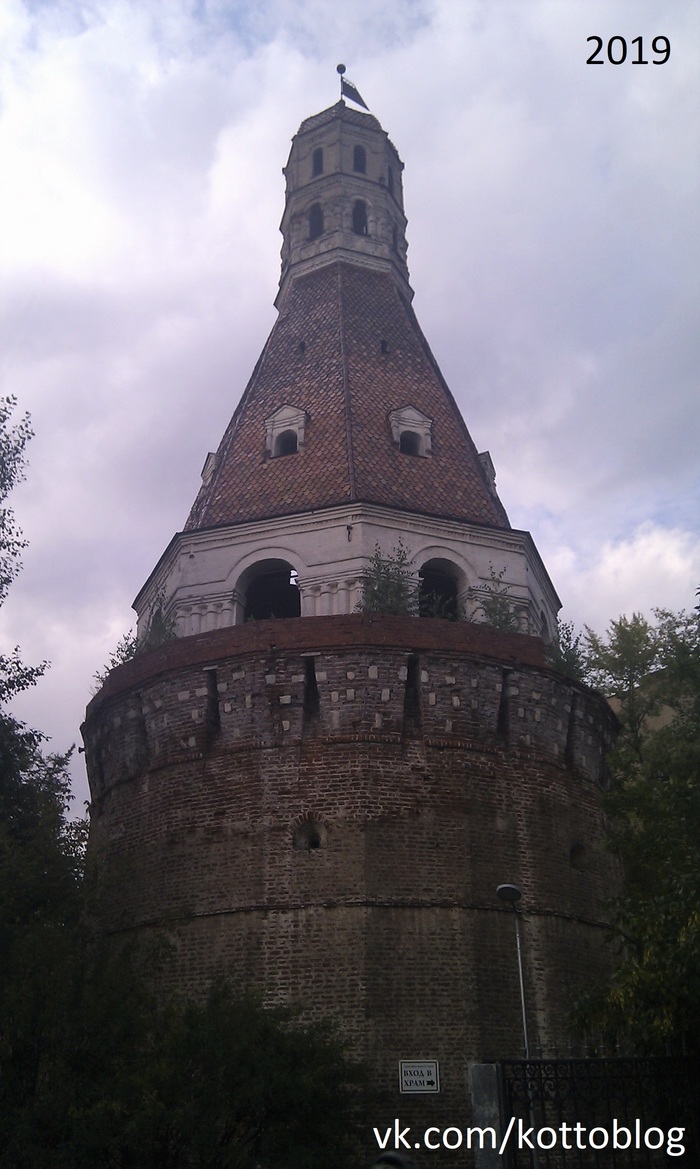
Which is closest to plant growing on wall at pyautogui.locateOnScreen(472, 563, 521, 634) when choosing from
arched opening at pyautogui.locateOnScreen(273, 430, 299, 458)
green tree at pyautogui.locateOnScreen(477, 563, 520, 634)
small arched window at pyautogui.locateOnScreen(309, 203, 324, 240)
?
green tree at pyautogui.locateOnScreen(477, 563, 520, 634)

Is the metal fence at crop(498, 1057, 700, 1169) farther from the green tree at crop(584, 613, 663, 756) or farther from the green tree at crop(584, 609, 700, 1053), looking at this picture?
the green tree at crop(584, 613, 663, 756)

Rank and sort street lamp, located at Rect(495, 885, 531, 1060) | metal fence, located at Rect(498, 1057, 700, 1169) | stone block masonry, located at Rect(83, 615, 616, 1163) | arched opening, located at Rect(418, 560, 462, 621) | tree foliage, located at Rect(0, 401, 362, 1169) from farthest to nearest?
arched opening, located at Rect(418, 560, 462, 621)
stone block masonry, located at Rect(83, 615, 616, 1163)
street lamp, located at Rect(495, 885, 531, 1060)
tree foliage, located at Rect(0, 401, 362, 1169)
metal fence, located at Rect(498, 1057, 700, 1169)

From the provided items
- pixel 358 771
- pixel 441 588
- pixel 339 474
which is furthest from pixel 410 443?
pixel 358 771

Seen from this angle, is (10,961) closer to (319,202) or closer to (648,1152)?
(648,1152)

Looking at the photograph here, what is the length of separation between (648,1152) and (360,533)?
1072 cm

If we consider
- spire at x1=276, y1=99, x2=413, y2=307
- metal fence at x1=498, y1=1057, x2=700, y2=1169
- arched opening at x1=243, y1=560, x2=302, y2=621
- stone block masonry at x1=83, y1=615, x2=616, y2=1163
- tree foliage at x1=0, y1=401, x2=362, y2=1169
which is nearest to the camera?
metal fence at x1=498, y1=1057, x2=700, y2=1169

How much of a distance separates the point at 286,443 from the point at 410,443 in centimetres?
230

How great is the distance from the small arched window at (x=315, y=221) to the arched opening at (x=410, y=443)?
738 cm

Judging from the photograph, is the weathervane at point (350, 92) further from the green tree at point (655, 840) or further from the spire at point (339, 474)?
the green tree at point (655, 840)

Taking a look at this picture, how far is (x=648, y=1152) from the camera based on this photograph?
1034cm

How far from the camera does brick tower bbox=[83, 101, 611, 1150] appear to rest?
1548cm

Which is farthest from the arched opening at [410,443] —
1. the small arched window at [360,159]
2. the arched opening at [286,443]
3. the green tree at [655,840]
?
the small arched window at [360,159]

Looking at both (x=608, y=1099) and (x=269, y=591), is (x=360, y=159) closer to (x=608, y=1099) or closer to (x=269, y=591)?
(x=269, y=591)

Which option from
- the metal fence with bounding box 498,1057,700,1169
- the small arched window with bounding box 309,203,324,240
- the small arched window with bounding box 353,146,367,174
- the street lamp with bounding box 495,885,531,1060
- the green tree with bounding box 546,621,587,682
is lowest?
the metal fence with bounding box 498,1057,700,1169
